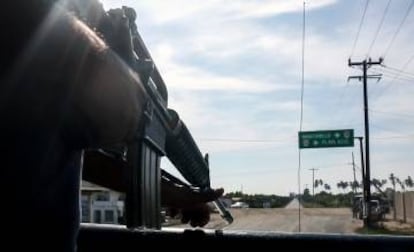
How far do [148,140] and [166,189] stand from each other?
2.82 feet

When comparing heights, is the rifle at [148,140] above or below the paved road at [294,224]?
above

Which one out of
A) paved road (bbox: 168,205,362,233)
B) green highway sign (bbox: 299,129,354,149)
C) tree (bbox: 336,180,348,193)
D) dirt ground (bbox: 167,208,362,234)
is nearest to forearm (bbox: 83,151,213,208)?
dirt ground (bbox: 167,208,362,234)

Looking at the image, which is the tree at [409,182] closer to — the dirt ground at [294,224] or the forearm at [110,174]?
the dirt ground at [294,224]

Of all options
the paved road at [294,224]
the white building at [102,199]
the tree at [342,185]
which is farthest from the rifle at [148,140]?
the tree at [342,185]

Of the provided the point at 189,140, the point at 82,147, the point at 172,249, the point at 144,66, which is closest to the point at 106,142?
the point at 82,147

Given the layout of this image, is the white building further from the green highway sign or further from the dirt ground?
the green highway sign

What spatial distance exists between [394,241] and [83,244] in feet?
3.88

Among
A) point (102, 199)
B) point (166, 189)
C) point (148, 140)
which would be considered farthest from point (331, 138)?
point (148, 140)

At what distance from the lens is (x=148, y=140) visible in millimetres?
2521

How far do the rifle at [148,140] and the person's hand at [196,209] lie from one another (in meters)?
0.15

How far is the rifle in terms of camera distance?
181 centimetres

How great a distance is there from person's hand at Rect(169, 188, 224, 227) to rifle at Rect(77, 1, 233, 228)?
0.48ft

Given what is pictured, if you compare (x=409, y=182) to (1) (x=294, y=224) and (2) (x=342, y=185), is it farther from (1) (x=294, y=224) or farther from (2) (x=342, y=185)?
(1) (x=294, y=224)

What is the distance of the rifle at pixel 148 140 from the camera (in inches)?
71.4
